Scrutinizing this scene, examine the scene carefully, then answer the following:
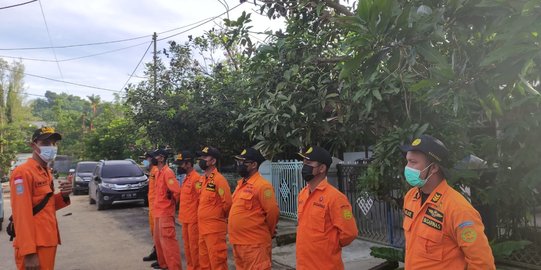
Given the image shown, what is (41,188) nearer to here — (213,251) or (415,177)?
(213,251)

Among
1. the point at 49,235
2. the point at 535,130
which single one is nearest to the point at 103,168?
the point at 49,235

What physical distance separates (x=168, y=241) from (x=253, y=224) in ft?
7.64

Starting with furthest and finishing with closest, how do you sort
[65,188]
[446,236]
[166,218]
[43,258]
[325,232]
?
[166,218] → [65,188] → [43,258] → [325,232] → [446,236]

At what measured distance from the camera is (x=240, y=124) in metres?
11.9

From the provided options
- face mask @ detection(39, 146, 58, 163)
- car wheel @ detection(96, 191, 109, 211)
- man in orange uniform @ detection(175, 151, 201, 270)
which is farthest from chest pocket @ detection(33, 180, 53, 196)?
car wheel @ detection(96, 191, 109, 211)

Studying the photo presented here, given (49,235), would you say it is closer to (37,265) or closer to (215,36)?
(37,265)

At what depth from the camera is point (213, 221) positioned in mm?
5199

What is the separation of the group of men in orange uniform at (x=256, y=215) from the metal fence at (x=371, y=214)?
2.71 meters

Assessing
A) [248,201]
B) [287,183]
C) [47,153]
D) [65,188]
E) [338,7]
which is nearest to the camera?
[47,153]

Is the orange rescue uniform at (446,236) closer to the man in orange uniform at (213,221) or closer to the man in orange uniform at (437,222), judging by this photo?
the man in orange uniform at (437,222)

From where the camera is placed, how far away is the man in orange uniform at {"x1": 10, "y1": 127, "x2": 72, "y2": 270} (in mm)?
3652

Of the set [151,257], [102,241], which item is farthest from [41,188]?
[102,241]

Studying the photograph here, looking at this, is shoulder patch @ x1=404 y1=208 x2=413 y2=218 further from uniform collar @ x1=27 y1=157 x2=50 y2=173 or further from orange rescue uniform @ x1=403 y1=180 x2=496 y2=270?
uniform collar @ x1=27 y1=157 x2=50 y2=173

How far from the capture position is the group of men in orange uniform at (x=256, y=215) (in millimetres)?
2484
